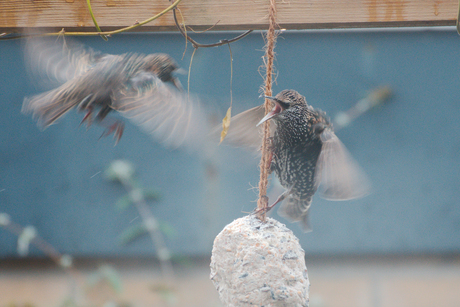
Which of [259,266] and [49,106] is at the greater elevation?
[49,106]

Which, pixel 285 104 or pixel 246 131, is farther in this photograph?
pixel 246 131

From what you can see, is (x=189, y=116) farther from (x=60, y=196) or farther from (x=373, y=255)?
(x=373, y=255)

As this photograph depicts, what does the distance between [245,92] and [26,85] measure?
1.55 m

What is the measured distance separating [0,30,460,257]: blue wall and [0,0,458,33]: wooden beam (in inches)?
58.0

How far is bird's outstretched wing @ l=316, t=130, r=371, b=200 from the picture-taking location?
45.8 inches

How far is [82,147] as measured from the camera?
2631 millimetres

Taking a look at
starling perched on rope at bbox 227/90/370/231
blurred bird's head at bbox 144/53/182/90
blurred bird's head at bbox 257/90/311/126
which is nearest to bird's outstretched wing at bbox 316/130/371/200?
starling perched on rope at bbox 227/90/370/231

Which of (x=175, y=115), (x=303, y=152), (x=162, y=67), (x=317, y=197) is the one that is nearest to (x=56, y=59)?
(x=162, y=67)

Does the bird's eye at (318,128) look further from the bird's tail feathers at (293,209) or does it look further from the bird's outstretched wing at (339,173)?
the bird's tail feathers at (293,209)

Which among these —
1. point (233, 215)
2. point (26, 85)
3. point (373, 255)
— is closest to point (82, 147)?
point (26, 85)

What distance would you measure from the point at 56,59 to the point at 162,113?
0.46 metres

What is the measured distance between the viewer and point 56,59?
1316 millimetres

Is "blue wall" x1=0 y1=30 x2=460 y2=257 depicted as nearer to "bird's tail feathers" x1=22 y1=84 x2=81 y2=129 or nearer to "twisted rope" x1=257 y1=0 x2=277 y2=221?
"bird's tail feathers" x1=22 y1=84 x2=81 y2=129

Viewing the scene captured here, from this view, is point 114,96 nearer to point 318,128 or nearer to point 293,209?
point 318,128
